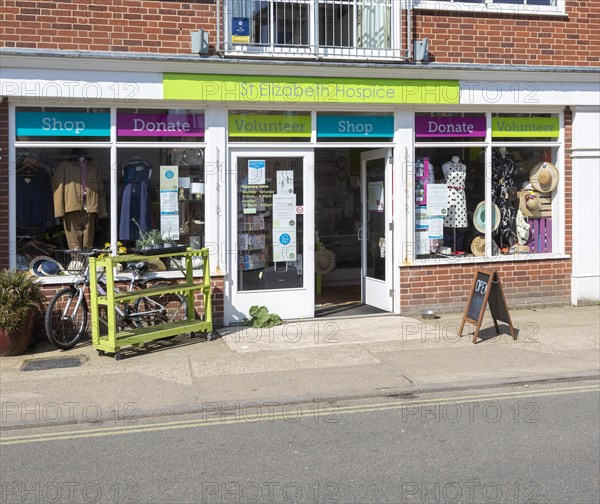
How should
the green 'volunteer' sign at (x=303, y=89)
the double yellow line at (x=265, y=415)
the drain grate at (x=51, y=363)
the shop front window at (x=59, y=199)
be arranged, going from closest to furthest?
the double yellow line at (x=265, y=415), the drain grate at (x=51, y=363), the shop front window at (x=59, y=199), the green 'volunteer' sign at (x=303, y=89)

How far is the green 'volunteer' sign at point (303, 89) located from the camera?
10.0 meters

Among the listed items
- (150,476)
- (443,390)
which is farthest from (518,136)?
(150,476)

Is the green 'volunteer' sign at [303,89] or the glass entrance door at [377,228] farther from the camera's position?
the glass entrance door at [377,228]

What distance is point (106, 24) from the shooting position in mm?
9844

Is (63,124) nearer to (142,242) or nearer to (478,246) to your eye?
(142,242)

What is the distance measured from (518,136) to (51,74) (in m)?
7.06

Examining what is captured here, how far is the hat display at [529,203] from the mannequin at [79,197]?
21.5 ft

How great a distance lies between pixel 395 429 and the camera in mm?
6211

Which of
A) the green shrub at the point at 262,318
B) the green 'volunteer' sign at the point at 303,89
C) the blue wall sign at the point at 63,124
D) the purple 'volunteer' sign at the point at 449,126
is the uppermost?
the green 'volunteer' sign at the point at 303,89

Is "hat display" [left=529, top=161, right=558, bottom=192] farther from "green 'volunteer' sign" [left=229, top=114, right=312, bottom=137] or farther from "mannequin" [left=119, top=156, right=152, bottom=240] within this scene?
"mannequin" [left=119, top=156, right=152, bottom=240]

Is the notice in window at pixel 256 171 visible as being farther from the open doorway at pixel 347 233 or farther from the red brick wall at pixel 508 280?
the red brick wall at pixel 508 280

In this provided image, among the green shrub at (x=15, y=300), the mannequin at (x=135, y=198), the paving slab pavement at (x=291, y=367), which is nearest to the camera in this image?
the paving slab pavement at (x=291, y=367)

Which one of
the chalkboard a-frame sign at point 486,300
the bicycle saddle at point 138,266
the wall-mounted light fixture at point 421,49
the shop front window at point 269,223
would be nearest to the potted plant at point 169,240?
the bicycle saddle at point 138,266

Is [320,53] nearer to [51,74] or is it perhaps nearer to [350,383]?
[51,74]
